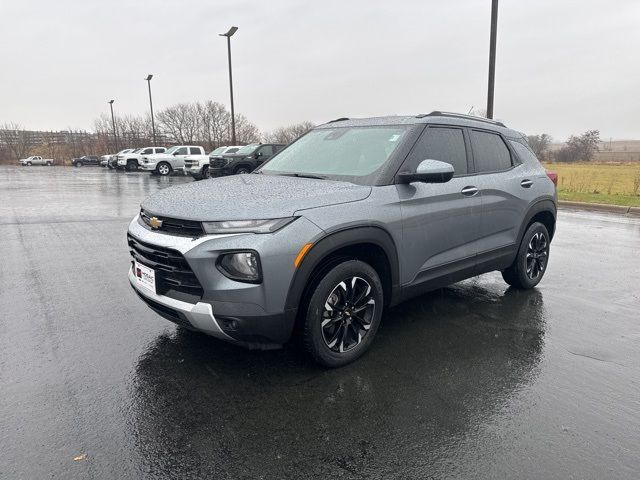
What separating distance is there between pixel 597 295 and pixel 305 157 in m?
3.62

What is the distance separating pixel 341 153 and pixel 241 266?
167cm

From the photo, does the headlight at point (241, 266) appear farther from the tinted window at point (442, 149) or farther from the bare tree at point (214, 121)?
the bare tree at point (214, 121)

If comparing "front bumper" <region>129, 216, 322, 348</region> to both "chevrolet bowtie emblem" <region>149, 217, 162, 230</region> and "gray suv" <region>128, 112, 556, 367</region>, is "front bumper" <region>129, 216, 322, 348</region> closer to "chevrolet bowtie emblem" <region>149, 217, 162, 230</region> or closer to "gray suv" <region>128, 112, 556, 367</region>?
"gray suv" <region>128, 112, 556, 367</region>

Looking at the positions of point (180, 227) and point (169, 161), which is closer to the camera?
point (180, 227)

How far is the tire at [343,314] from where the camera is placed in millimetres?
3055

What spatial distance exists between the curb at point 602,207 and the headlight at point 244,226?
1218 cm

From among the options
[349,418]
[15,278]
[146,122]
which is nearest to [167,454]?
[349,418]

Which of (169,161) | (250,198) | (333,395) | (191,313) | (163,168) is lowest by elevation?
(333,395)

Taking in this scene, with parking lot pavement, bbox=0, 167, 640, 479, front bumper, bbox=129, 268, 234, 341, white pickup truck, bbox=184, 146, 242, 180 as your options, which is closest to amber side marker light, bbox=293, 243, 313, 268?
front bumper, bbox=129, 268, 234, 341

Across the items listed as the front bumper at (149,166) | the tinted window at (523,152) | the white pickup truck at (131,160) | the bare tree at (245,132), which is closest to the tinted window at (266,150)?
the front bumper at (149,166)

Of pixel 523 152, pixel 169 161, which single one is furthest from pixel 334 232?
pixel 169 161

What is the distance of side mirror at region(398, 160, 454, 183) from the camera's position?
11.1 ft

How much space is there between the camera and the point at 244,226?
282 cm

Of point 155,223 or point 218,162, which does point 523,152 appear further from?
point 218,162
